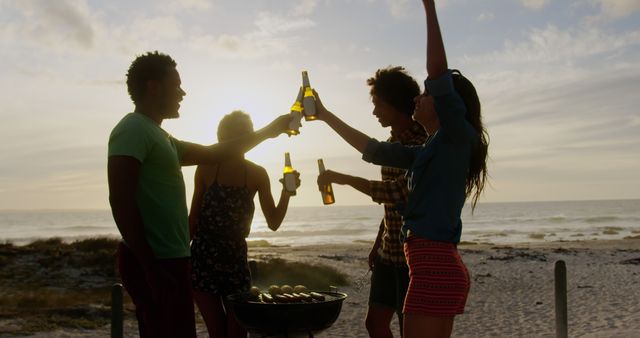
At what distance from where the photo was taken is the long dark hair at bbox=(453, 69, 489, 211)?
3041 millimetres

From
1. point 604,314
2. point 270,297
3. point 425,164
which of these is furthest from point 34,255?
point 425,164

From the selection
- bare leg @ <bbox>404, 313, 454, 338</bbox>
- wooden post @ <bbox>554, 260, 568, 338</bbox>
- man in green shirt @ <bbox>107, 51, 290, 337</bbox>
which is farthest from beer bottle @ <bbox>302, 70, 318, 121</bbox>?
wooden post @ <bbox>554, 260, 568, 338</bbox>

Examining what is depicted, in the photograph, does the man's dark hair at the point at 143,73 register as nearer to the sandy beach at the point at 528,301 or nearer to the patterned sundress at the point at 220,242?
the patterned sundress at the point at 220,242

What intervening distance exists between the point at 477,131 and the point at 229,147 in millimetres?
1840

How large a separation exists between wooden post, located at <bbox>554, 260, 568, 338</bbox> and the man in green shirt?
6.02 m

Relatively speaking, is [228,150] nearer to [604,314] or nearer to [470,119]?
[470,119]

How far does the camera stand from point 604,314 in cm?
1366

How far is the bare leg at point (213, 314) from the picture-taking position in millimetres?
4574

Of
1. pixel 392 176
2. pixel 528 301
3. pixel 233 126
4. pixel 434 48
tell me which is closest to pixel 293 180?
pixel 233 126

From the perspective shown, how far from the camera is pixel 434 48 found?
2781 mm

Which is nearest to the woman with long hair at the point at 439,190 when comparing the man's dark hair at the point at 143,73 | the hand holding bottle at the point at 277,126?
the man's dark hair at the point at 143,73

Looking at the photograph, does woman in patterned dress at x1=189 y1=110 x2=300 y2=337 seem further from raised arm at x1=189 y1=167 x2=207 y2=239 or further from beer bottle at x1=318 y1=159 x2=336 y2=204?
beer bottle at x1=318 y1=159 x2=336 y2=204

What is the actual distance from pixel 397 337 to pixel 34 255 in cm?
1517

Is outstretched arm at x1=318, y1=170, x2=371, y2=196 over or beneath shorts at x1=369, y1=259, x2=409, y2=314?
over
